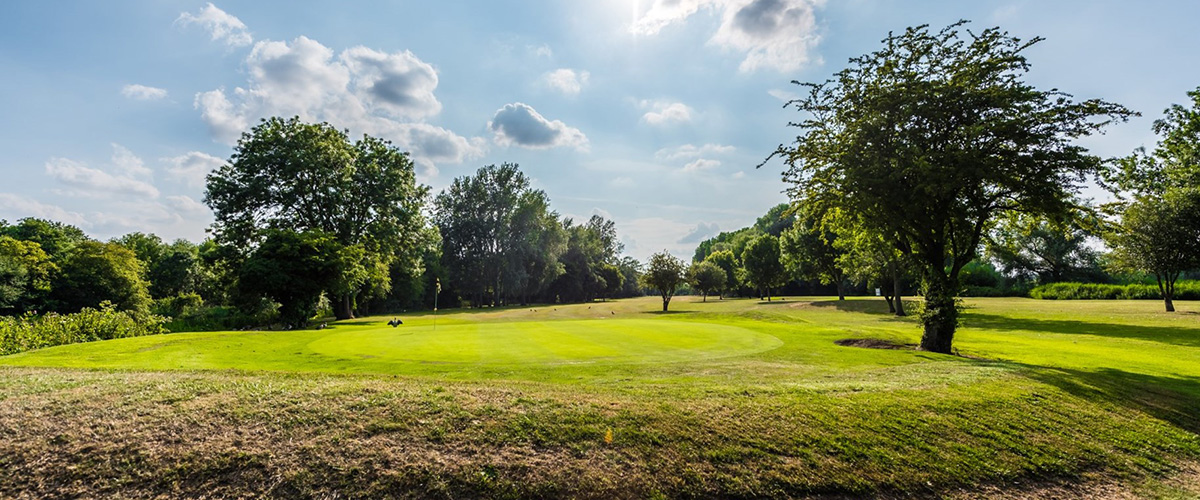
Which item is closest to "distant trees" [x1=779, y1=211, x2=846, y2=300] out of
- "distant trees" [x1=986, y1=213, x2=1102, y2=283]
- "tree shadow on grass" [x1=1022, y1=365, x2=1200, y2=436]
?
"distant trees" [x1=986, y1=213, x2=1102, y2=283]

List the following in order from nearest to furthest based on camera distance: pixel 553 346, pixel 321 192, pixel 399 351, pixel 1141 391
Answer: pixel 1141 391 → pixel 399 351 → pixel 553 346 → pixel 321 192

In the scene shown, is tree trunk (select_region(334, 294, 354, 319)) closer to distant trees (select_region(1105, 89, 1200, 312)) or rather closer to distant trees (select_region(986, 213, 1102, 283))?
distant trees (select_region(1105, 89, 1200, 312))

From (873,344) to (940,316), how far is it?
7.54 ft

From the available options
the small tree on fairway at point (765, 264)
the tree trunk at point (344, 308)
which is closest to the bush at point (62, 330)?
the tree trunk at point (344, 308)

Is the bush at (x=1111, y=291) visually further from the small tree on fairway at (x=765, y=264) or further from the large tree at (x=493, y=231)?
the large tree at (x=493, y=231)

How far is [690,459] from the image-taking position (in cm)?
546

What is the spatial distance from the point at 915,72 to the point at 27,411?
22325 mm

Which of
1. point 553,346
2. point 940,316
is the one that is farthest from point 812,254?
point 553,346

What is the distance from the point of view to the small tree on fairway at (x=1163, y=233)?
97.5ft

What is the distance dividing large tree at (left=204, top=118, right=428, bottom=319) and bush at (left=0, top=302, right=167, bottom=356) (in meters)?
12.1

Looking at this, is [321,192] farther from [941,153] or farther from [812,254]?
[812,254]

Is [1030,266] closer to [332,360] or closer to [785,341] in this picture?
[785,341]

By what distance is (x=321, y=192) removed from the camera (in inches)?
1485

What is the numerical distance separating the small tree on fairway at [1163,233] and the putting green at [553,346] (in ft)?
94.9
